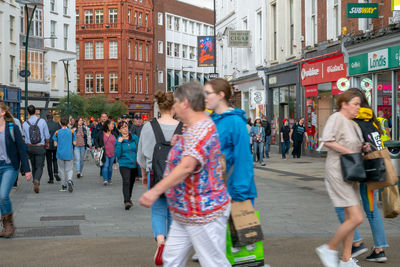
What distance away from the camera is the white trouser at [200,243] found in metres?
4.55

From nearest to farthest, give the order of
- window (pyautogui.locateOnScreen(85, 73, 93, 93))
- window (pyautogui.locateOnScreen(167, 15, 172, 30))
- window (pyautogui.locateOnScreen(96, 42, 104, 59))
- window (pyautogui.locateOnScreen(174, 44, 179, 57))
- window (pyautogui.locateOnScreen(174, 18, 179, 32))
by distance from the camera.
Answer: window (pyautogui.locateOnScreen(96, 42, 104, 59)) < window (pyautogui.locateOnScreen(85, 73, 93, 93)) < window (pyautogui.locateOnScreen(167, 15, 172, 30)) < window (pyautogui.locateOnScreen(174, 18, 179, 32)) < window (pyautogui.locateOnScreen(174, 44, 179, 57))

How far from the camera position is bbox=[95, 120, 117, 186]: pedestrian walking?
1662cm

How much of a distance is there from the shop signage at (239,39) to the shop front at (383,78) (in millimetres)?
13803

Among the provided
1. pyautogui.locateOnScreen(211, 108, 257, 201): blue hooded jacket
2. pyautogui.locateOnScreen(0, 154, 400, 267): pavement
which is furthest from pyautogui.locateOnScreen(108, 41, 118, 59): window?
pyautogui.locateOnScreen(211, 108, 257, 201): blue hooded jacket

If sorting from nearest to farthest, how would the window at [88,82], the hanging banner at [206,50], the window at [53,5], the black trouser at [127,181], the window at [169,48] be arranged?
the black trouser at [127,181] < the hanging banner at [206,50] < the window at [53,5] < the window at [88,82] < the window at [169,48]

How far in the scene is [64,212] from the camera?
38.0 feet

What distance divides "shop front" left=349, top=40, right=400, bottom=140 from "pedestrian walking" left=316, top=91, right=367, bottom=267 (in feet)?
46.7

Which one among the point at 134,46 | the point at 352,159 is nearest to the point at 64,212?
the point at 352,159

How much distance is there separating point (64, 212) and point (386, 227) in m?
5.25

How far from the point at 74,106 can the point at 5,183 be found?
51758mm

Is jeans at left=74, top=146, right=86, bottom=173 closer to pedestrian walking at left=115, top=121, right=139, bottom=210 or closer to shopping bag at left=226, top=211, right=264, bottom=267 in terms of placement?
pedestrian walking at left=115, top=121, right=139, bottom=210

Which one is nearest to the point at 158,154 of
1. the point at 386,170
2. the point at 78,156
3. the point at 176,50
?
the point at 386,170

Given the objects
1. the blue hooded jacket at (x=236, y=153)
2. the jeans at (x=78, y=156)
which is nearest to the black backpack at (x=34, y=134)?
the jeans at (x=78, y=156)

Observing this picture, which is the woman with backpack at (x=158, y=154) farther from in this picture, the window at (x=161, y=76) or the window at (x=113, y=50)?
the window at (x=161, y=76)
